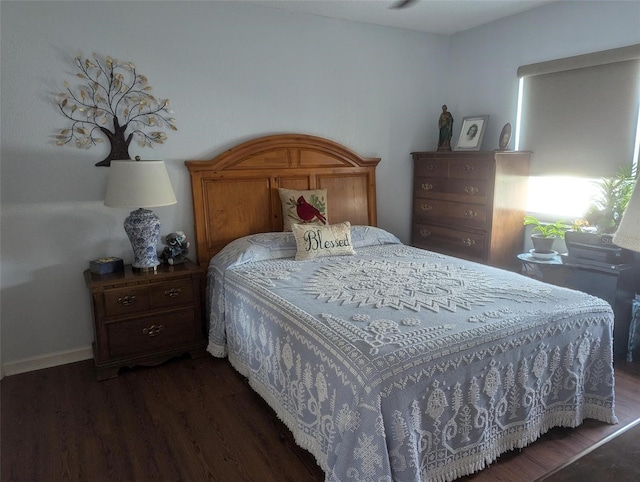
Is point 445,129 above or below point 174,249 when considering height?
above

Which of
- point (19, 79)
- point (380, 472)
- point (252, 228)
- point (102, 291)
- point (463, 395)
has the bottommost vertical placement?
point (380, 472)

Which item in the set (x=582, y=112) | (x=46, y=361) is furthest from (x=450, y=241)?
(x=46, y=361)

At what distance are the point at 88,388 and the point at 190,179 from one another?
59.0 inches

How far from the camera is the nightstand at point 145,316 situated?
2631mm

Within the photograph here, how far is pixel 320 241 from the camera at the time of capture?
3.06 m

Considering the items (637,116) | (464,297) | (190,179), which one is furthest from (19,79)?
(637,116)

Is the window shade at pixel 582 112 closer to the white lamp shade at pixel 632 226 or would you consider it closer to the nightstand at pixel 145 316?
the white lamp shade at pixel 632 226

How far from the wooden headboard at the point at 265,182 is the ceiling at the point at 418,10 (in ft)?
3.13

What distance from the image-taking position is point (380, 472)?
4.82 ft

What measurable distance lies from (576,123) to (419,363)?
8.42 ft

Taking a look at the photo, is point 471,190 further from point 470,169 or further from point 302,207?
point 302,207

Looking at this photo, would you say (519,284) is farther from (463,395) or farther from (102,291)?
(102,291)

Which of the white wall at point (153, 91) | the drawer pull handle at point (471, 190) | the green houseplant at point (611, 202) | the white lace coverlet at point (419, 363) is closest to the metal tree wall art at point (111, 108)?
the white wall at point (153, 91)

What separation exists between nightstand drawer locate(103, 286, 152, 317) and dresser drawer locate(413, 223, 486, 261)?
2.46 metres
